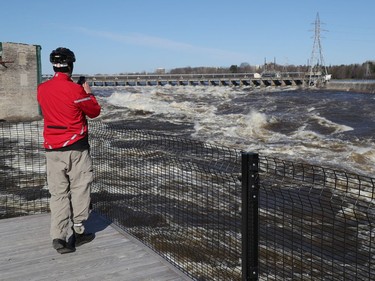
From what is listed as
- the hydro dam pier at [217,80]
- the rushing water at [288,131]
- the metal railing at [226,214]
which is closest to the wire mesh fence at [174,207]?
the metal railing at [226,214]

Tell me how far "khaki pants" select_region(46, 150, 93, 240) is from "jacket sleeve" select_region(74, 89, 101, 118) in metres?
0.43

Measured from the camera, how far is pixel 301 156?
16.3 metres

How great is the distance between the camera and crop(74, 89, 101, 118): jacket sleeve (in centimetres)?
414

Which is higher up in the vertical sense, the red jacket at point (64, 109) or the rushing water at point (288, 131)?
the red jacket at point (64, 109)

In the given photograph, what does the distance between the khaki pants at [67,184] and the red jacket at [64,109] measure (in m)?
0.16

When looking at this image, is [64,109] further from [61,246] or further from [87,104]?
[61,246]

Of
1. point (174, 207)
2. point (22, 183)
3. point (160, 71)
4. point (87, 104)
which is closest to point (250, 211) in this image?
point (87, 104)

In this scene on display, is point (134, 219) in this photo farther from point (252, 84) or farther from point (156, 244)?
point (252, 84)

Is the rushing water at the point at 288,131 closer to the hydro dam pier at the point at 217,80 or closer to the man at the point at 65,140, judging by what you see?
Answer: the man at the point at 65,140

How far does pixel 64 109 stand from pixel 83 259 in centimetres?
154

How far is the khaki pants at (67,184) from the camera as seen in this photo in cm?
433

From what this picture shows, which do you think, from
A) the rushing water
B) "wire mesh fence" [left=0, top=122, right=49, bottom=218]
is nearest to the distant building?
the rushing water

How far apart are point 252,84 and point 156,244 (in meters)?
88.7

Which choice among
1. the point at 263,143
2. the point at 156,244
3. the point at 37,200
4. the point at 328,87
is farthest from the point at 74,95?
the point at 328,87
